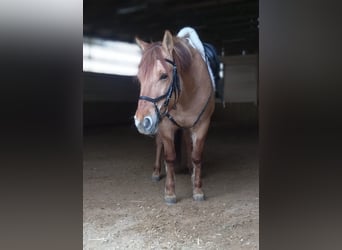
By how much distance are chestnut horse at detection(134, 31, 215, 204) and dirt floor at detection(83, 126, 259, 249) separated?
9.5 inches

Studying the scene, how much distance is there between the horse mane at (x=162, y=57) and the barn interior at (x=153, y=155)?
1.65 feet

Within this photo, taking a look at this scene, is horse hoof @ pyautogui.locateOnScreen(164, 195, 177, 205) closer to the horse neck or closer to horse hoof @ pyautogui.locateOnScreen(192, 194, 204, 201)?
horse hoof @ pyautogui.locateOnScreen(192, 194, 204, 201)

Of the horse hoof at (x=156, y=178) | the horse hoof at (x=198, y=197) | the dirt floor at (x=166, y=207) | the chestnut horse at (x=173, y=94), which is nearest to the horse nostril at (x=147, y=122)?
the chestnut horse at (x=173, y=94)

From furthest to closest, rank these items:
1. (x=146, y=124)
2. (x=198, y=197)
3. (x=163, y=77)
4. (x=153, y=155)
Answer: (x=153, y=155)
(x=198, y=197)
(x=163, y=77)
(x=146, y=124)

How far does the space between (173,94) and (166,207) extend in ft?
Answer: 2.60

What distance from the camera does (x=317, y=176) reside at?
53cm

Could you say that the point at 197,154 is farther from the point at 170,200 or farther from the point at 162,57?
the point at 162,57

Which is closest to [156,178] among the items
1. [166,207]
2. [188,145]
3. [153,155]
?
[188,145]

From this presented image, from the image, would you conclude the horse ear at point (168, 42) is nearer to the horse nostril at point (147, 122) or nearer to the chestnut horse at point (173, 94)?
the chestnut horse at point (173, 94)

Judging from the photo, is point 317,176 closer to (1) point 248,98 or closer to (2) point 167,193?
(2) point 167,193

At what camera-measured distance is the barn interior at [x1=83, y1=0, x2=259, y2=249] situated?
1.92 meters

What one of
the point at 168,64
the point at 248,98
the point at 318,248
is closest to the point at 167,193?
the point at 168,64

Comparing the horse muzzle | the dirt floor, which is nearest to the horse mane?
the horse muzzle

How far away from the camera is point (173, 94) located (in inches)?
84.7
